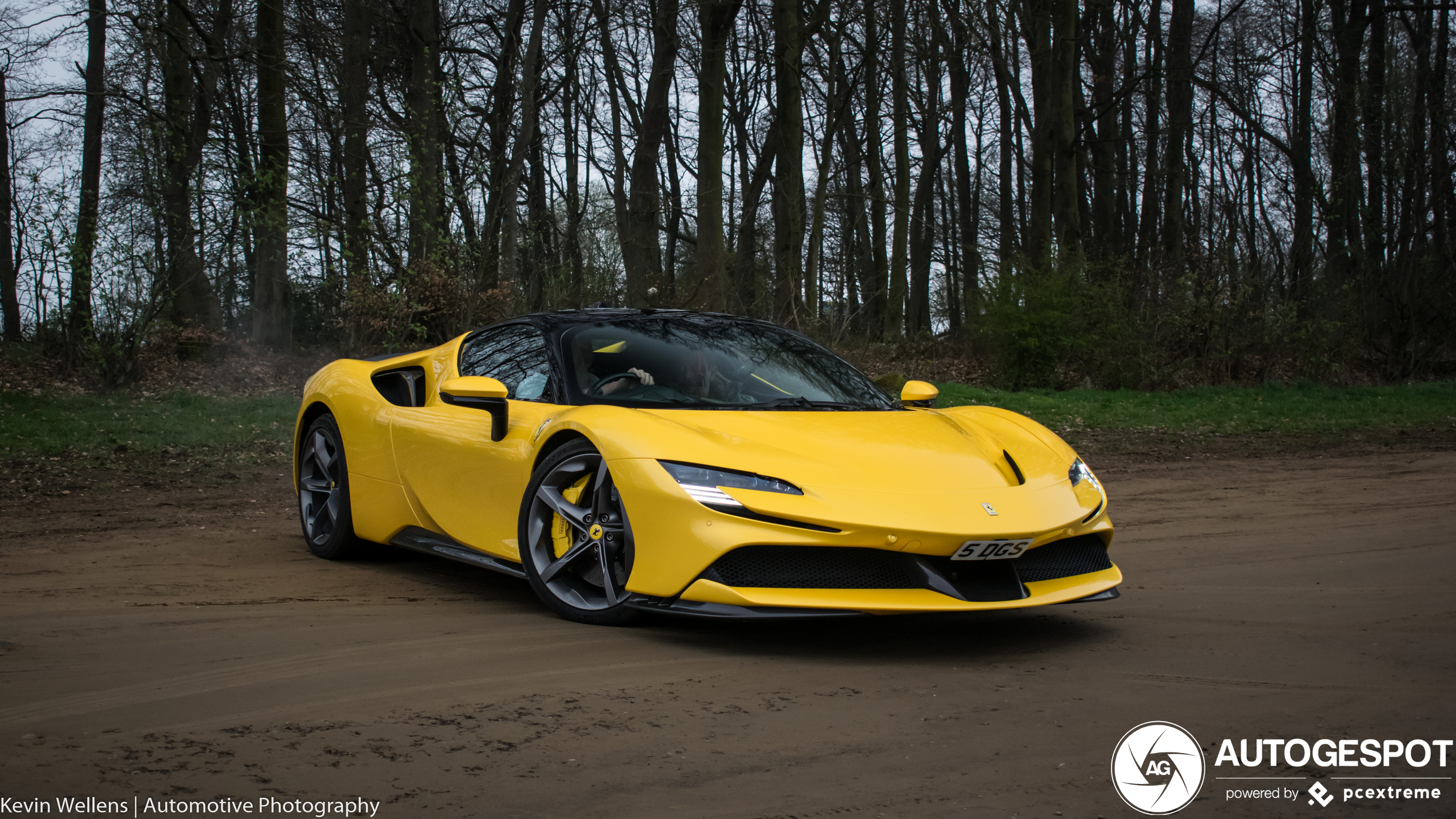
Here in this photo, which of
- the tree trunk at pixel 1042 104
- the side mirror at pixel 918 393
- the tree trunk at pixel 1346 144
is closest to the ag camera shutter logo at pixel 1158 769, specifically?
the side mirror at pixel 918 393

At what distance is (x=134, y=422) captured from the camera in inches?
509

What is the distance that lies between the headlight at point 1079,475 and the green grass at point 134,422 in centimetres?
919

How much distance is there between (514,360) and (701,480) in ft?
6.15

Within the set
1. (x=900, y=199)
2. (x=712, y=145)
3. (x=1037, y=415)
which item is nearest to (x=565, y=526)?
(x=1037, y=415)

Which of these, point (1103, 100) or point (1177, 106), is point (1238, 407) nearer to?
point (1177, 106)

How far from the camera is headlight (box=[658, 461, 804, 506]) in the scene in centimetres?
421

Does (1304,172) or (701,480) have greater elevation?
(1304,172)

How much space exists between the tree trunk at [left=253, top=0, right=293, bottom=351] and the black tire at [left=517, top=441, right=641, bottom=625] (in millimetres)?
14340

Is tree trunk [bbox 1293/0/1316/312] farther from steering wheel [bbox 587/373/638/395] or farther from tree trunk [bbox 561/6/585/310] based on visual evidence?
steering wheel [bbox 587/373/638/395]

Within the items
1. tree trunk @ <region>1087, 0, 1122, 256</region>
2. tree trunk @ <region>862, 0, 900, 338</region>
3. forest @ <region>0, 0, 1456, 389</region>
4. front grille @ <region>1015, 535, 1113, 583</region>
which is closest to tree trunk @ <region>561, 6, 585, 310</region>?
forest @ <region>0, 0, 1456, 389</region>

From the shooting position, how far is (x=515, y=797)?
2.71 metres

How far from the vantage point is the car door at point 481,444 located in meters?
5.19

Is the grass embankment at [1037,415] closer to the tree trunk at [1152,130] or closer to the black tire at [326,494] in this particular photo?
the black tire at [326,494]

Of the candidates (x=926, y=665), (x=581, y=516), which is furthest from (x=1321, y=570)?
(x=581, y=516)
